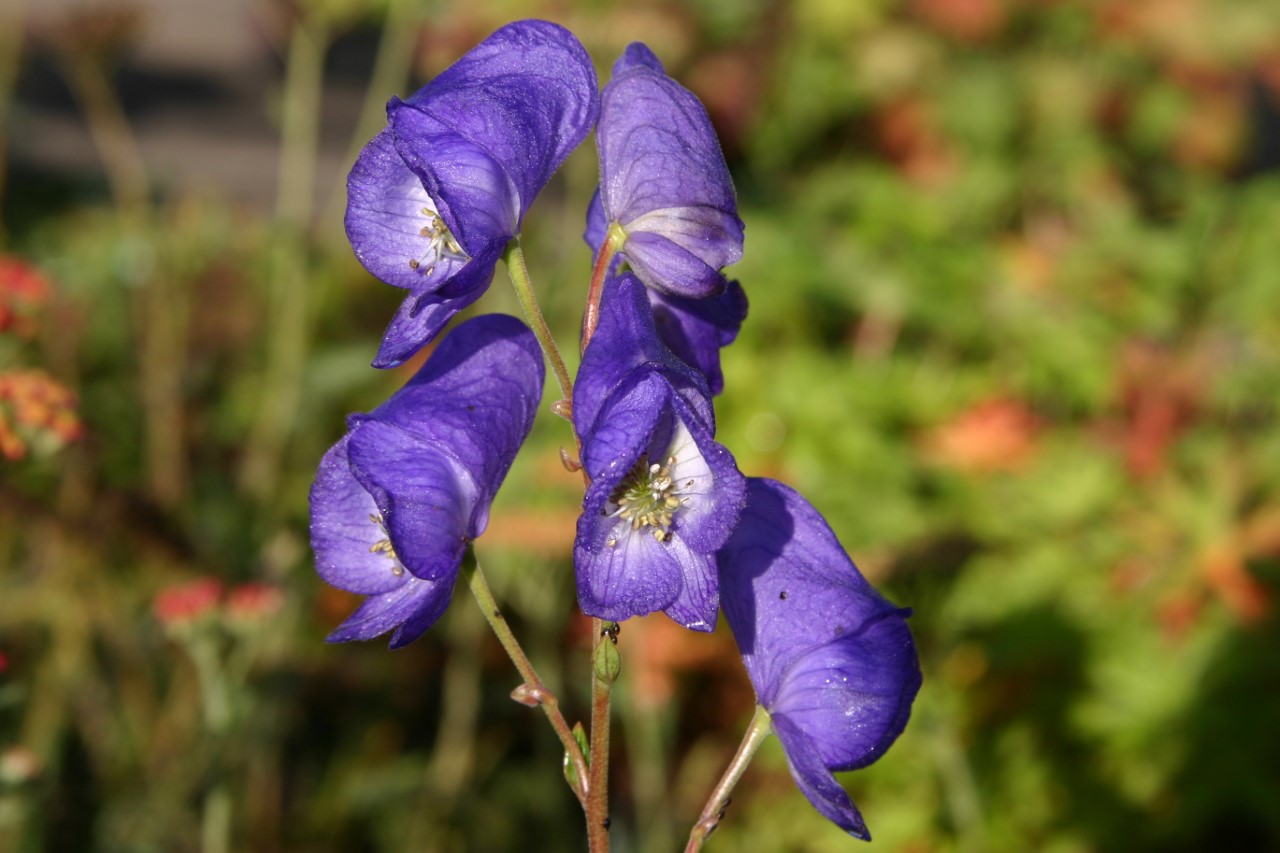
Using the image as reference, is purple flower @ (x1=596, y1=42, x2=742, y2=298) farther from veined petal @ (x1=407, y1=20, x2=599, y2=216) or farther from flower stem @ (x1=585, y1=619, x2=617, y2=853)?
flower stem @ (x1=585, y1=619, x2=617, y2=853)

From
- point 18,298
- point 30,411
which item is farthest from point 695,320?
point 18,298

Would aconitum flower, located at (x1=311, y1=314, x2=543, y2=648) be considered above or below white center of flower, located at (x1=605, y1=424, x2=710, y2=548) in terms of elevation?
below

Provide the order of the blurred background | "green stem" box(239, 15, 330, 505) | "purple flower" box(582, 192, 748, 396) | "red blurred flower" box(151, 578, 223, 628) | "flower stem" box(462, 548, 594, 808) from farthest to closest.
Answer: "green stem" box(239, 15, 330, 505) → the blurred background → "red blurred flower" box(151, 578, 223, 628) → "purple flower" box(582, 192, 748, 396) → "flower stem" box(462, 548, 594, 808)

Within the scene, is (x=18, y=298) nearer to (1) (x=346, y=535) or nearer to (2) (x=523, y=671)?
(1) (x=346, y=535)

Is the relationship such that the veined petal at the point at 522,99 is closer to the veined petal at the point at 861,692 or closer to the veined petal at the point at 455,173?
the veined petal at the point at 455,173

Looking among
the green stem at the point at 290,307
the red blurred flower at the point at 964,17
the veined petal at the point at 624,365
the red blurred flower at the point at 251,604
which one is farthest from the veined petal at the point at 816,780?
the red blurred flower at the point at 964,17

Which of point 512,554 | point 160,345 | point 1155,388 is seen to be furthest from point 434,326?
Result: point 1155,388

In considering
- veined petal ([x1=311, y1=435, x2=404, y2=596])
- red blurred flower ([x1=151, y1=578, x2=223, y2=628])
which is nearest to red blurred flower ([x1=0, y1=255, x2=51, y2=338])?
red blurred flower ([x1=151, y1=578, x2=223, y2=628])
